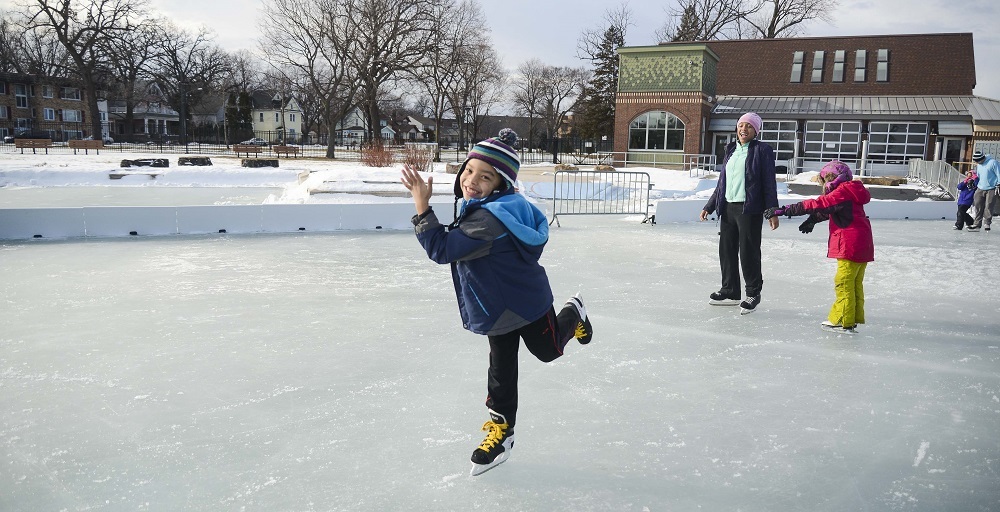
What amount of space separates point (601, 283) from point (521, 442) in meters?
3.84

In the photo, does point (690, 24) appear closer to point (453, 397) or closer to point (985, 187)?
point (985, 187)

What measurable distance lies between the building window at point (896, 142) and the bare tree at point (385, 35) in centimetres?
2152

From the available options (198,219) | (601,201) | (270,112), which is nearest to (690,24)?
(601,201)

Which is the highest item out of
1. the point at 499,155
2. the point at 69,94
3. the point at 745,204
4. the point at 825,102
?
the point at 69,94

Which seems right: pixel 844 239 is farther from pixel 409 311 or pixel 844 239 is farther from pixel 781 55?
pixel 781 55

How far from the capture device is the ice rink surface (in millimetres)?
2768

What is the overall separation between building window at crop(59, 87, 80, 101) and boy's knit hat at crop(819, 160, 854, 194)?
74.1m

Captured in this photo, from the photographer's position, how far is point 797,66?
112ft

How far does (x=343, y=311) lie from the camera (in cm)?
564

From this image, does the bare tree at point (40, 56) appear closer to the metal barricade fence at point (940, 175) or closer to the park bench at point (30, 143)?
the park bench at point (30, 143)

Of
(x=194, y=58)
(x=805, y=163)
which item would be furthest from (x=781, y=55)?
(x=194, y=58)

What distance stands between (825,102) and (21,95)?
6523 cm

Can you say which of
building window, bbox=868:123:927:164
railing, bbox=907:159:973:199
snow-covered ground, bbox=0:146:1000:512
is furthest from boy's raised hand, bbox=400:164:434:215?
building window, bbox=868:123:927:164

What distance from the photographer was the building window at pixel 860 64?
32.9 m
